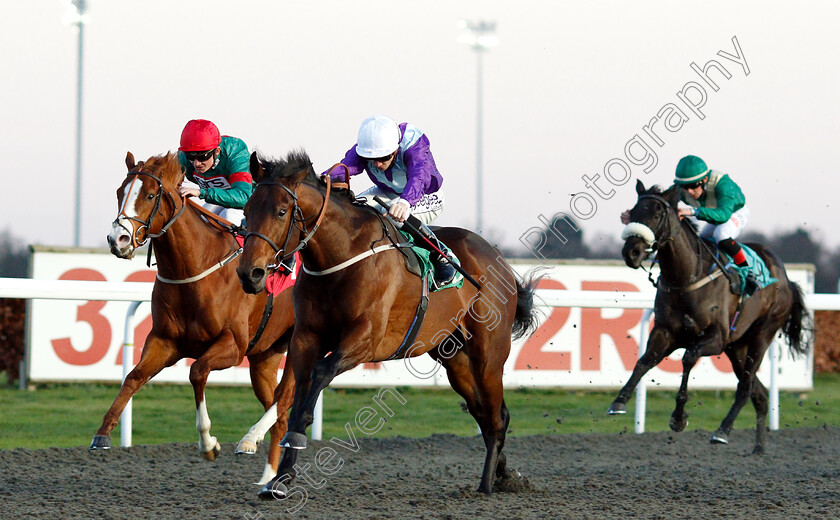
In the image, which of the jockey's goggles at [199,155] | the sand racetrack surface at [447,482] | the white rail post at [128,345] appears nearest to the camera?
the sand racetrack surface at [447,482]

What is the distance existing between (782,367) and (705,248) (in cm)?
428

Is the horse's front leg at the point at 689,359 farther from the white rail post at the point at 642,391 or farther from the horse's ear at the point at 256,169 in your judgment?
the horse's ear at the point at 256,169

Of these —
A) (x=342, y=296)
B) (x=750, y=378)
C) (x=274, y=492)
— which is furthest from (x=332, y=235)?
(x=750, y=378)

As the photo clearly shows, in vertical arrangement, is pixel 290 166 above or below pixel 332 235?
above

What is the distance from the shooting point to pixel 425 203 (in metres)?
4.90

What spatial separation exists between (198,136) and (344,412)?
14.5 feet

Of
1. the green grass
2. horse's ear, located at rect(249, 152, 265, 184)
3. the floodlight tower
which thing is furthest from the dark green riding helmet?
the floodlight tower

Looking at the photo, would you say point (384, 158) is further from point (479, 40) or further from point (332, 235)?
point (479, 40)

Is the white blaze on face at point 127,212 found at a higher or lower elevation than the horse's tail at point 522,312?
higher

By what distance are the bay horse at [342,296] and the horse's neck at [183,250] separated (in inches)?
29.7

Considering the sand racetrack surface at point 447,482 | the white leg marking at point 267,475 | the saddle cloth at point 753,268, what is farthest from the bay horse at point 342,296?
the saddle cloth at point 753,268

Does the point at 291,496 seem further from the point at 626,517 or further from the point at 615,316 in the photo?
the point at 615,316

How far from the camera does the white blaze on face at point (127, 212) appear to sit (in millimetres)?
4156

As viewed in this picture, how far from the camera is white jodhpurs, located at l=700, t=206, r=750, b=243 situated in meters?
6.79
